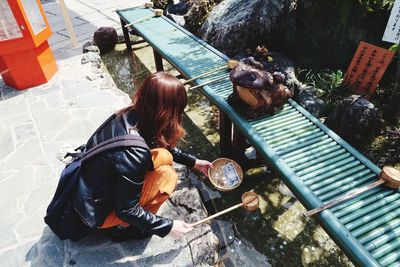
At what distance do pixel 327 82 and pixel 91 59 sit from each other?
485 cm

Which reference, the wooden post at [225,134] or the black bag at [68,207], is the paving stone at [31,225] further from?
the wooden post at [225,134]

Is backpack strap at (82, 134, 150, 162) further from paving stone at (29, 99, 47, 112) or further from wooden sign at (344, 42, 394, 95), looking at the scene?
wooden sign at (344, 42, 394, 95)

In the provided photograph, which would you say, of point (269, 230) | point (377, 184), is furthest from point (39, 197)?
point (377, 184)

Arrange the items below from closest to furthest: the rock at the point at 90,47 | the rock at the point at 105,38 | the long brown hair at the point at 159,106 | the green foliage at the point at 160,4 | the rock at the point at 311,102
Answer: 1. the long brown hair at the point at 159,106
2. the rock at the point at 311,102
3. the rock at the point at 90,47
4. the rock at the point at 105,38
5. the green foliage at the point at 160,4

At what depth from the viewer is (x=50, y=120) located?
491cm

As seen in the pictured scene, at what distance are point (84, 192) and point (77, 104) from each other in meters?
3.33

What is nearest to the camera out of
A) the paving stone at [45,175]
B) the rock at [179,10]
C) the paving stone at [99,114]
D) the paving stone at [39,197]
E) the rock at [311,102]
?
the paving stone at [39,197]

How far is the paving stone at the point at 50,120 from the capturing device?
15.5 ft

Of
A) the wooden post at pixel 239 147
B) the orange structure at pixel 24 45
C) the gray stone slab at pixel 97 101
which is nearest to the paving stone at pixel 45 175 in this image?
the gray stone slab at pixel 97 101

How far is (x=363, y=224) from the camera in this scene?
2369 mm

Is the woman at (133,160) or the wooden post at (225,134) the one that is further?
the wooden post at (225,134)

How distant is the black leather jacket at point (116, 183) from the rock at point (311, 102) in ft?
11.2

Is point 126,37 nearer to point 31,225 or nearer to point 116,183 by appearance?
point 31,225

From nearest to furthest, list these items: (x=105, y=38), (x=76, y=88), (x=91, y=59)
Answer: (x=76, y=88)
(x=91, y=59)
(x=105, y=38)
